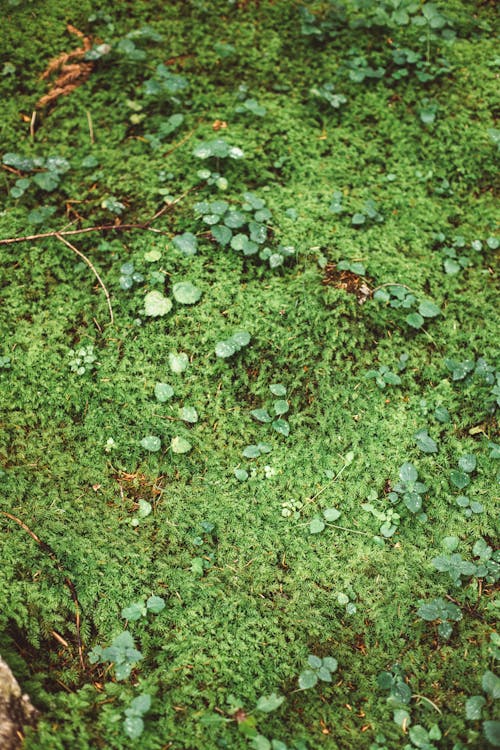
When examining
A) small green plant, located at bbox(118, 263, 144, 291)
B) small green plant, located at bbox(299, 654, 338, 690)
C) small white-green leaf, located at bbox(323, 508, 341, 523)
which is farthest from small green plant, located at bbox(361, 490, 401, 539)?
small green plant, located at bbox(118, 263, 144, 291)

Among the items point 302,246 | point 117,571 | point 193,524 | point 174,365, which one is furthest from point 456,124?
point 117,571

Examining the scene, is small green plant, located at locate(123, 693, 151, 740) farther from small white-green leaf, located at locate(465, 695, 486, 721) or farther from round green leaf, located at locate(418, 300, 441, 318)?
round green leaf, located at locate(418, 300, 441, 318)

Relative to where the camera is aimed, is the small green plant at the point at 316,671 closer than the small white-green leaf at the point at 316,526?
Yes

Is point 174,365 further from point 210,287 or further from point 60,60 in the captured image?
point 60,60

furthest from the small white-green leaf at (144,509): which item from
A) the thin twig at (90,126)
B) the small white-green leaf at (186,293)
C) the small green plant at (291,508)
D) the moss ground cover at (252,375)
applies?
the thin twig at (90,126)

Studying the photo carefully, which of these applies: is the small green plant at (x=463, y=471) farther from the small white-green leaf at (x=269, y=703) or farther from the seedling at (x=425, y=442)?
the small white-green leaf at (x=269, y=703)

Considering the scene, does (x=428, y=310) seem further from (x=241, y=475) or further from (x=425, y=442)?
(x=241, y=475)
